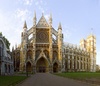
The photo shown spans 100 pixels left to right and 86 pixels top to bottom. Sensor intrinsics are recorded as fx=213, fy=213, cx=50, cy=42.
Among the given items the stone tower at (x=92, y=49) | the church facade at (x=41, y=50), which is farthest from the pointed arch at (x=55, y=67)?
the stone tower at (x=92, y=49)

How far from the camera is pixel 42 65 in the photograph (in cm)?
9469

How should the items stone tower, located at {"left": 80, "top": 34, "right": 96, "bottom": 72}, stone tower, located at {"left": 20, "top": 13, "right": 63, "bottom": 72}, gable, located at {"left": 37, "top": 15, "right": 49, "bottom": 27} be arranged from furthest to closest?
stone tower, located at {"left": 80, "top": 34, "right": 96, "bottom": 72} < gable, located at {"left": 37, "top": 15, "right": 49, "bottom": 27} < stone tower, located at {"left": 20, "top": 13, "right": 63, "bottom": 72}

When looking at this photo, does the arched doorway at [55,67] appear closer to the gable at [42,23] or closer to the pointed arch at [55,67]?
the pointed arch at [55,67]

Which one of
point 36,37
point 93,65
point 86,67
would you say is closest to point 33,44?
point 36,37

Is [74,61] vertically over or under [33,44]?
under

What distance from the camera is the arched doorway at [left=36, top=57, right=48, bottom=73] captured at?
93250 millimetres

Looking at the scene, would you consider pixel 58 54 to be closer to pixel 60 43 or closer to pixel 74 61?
pixel 60 43

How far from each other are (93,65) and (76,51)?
24450mm

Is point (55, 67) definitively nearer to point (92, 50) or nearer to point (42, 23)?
point (42, 23)

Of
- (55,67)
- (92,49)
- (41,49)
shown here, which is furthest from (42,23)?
(92,49)

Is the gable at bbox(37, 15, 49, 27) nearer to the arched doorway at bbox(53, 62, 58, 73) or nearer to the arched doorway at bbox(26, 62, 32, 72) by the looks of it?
the arched doorway at bbox(53, 62, 58, 73)

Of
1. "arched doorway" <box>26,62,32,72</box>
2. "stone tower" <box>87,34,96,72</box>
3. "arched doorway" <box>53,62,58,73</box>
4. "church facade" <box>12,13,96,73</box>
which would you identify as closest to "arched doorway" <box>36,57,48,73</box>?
"church facade" <box>12,13,96,73</box>

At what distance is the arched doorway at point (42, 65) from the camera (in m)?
93.2

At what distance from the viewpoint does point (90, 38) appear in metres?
152
